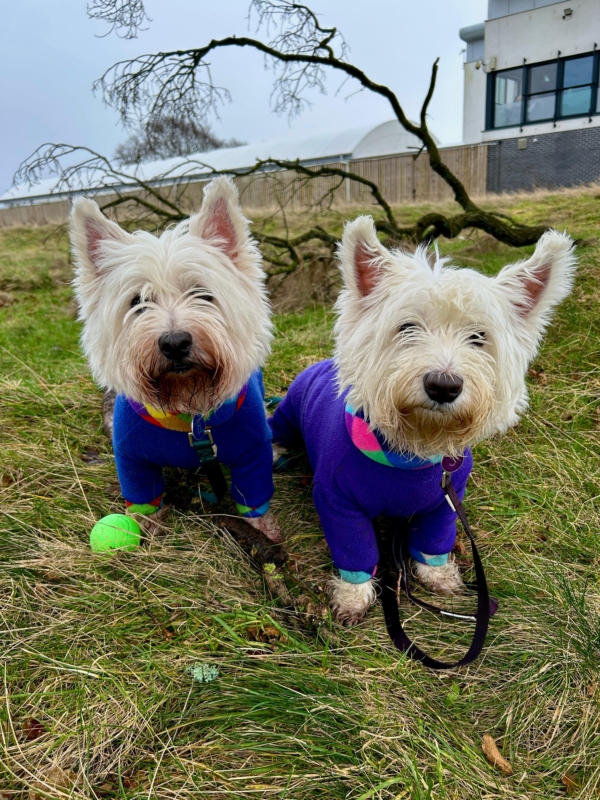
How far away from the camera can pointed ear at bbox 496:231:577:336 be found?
2059 millimetres

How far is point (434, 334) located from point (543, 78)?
23.8m

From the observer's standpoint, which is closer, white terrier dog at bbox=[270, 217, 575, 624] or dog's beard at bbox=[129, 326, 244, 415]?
white terrier dog at bbox=[270, 217, 575, 624]

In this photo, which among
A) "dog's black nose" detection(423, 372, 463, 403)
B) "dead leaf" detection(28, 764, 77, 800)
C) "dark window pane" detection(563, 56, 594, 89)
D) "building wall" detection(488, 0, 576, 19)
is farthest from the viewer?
"building wall" detection(488, 0, 576, 19)

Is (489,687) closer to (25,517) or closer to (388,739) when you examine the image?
(388,739)

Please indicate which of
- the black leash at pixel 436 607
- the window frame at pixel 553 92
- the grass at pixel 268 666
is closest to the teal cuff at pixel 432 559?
the black leash at pixel 436 607

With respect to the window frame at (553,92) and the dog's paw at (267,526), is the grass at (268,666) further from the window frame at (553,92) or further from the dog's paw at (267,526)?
the window frame at (553,92)

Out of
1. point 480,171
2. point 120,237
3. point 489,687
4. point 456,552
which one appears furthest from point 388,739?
point 480,171

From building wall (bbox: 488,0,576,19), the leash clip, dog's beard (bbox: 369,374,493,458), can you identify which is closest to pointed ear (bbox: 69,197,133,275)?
the leash clip

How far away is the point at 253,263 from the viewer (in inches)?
105

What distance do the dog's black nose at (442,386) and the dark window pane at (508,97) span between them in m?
24.3

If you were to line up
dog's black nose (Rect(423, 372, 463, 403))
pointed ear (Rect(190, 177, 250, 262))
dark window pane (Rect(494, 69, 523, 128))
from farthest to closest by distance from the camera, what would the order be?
dark window pane (Rect(494, 69, 523, 128)) → pointed ear (Rect(190, 177, 250, 262)) → dog's black nose (Rect(423, 372, 463, 403))

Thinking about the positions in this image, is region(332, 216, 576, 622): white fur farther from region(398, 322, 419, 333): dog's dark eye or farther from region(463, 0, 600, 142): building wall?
region(463, 0, 600, 142): building wall

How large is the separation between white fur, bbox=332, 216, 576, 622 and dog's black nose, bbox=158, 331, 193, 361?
643 mm

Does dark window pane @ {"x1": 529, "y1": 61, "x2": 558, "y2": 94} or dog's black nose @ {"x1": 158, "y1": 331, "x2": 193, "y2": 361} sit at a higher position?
dark window pane @ {"x1": 529, "y1": 61, "x2": 558, "y2": 94}
